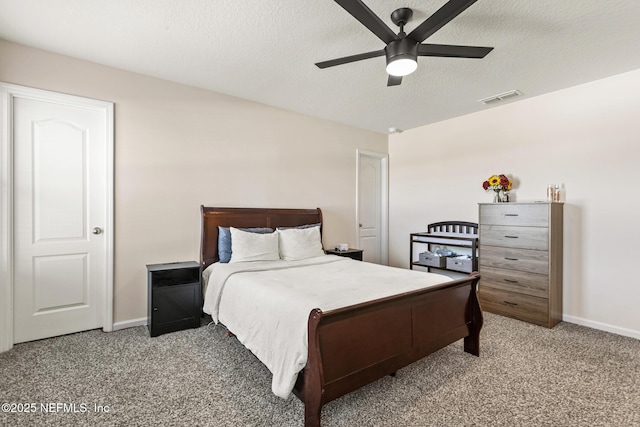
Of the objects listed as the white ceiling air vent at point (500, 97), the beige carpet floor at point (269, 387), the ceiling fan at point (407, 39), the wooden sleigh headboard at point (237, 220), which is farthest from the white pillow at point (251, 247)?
the white ceiling air vent at point (500, 97)

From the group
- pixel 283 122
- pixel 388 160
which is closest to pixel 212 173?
pixel 283 122

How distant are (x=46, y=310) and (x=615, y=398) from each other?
4.60 metres

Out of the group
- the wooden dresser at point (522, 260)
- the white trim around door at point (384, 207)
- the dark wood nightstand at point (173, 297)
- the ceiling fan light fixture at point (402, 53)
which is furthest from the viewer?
the white trim around door at point (384, 207)

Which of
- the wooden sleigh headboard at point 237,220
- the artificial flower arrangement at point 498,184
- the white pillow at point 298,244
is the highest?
the artificial flower arrangement at point 498,184

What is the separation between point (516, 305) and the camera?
3.42 meters

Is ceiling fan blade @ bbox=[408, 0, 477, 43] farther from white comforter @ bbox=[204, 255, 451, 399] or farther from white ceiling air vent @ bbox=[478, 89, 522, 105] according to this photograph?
white ceiling air vent @ bbox=[478, 89, 522, 105]

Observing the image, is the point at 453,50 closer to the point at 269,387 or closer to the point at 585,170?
the point at 585,170

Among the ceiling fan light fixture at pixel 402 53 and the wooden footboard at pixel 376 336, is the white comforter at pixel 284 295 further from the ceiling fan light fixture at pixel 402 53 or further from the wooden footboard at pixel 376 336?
the ceiling fan light fixture at pixel 402 53

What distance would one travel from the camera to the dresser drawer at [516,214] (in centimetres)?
323

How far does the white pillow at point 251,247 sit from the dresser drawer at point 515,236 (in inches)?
101

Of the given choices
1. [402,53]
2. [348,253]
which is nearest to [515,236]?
[348,253]

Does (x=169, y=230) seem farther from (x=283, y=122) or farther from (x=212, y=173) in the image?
(x=283, y=122)

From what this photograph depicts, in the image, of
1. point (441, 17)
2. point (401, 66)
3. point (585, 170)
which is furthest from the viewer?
point (585, 170)

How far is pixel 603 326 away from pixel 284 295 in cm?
350
